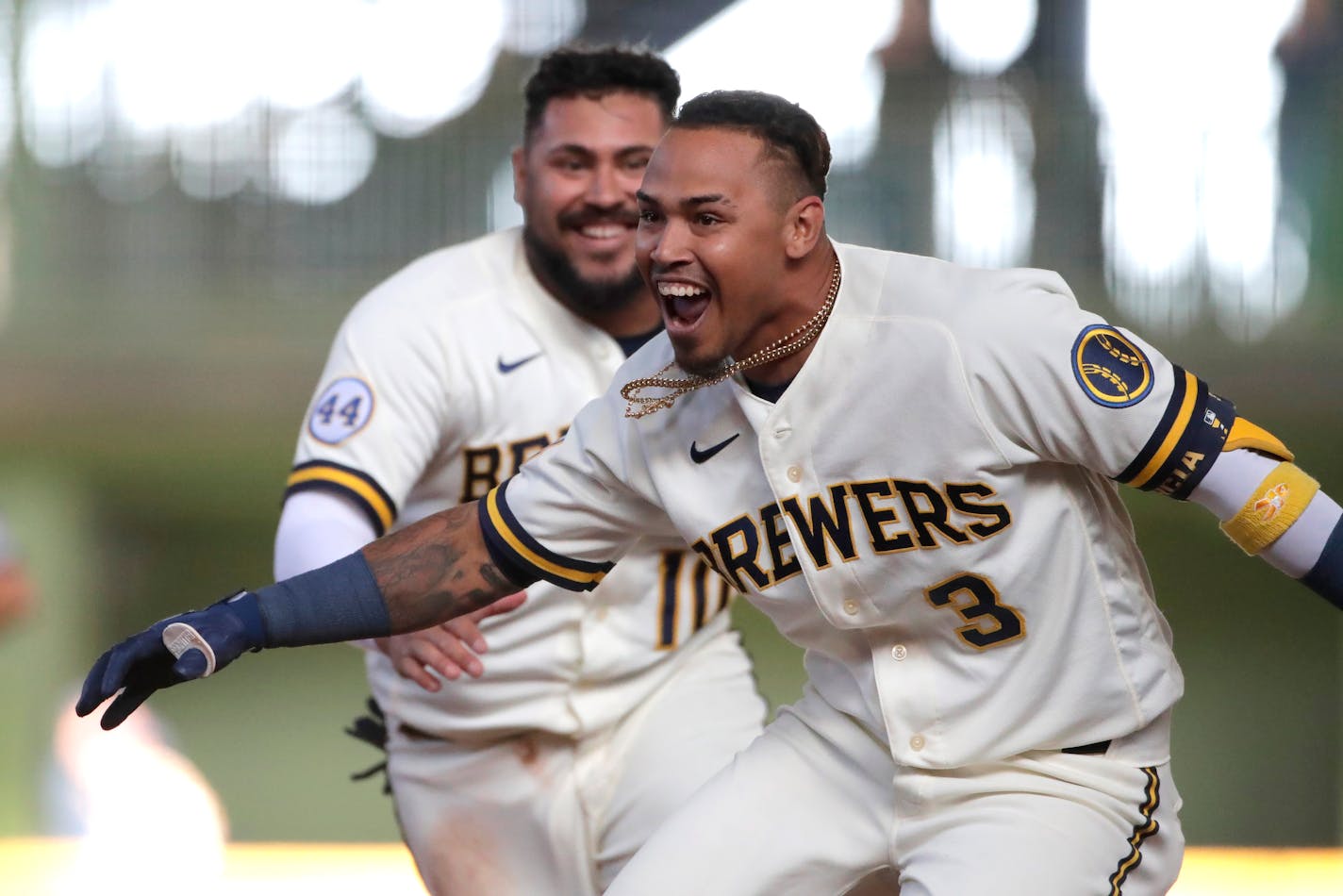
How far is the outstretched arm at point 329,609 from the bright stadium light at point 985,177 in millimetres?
4206

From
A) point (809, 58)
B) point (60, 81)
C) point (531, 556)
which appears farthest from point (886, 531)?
point (60, 81)

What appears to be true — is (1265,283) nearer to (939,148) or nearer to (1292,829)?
(939,148)

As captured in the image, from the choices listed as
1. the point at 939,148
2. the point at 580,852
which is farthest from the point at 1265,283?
the point at 580,852

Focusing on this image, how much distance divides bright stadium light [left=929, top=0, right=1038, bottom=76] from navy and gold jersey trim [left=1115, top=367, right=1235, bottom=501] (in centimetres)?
470

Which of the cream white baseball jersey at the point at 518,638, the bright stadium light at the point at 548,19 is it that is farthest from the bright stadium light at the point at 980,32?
the cream white baseball jersey at the point at 518,638

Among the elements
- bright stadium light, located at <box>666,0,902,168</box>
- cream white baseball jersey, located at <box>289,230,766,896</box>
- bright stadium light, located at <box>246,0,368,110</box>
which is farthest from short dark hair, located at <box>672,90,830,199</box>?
bright stadium light, located at <box>246,0,368,110</box>

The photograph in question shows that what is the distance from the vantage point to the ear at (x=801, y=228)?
2006 millimetres

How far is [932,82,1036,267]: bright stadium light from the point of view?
6.17 metres

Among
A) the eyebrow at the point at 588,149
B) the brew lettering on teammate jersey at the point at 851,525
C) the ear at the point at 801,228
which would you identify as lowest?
the brew lettering on teammate jersey at the point at 851,525

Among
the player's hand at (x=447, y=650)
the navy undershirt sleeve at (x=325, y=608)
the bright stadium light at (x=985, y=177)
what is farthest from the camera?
the bright stadium light at (x=985, y=177)

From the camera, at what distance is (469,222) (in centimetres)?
637

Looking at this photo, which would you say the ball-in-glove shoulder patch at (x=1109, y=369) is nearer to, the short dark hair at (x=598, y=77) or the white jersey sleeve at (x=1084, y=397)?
the white jersey sleeve at (x=1084, y=397)

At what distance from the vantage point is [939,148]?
6297mm

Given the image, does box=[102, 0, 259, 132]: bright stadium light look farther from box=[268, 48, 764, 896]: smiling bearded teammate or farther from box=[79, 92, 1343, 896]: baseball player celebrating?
box=[79, 92, 1343, 896]: baseball player celebrating
